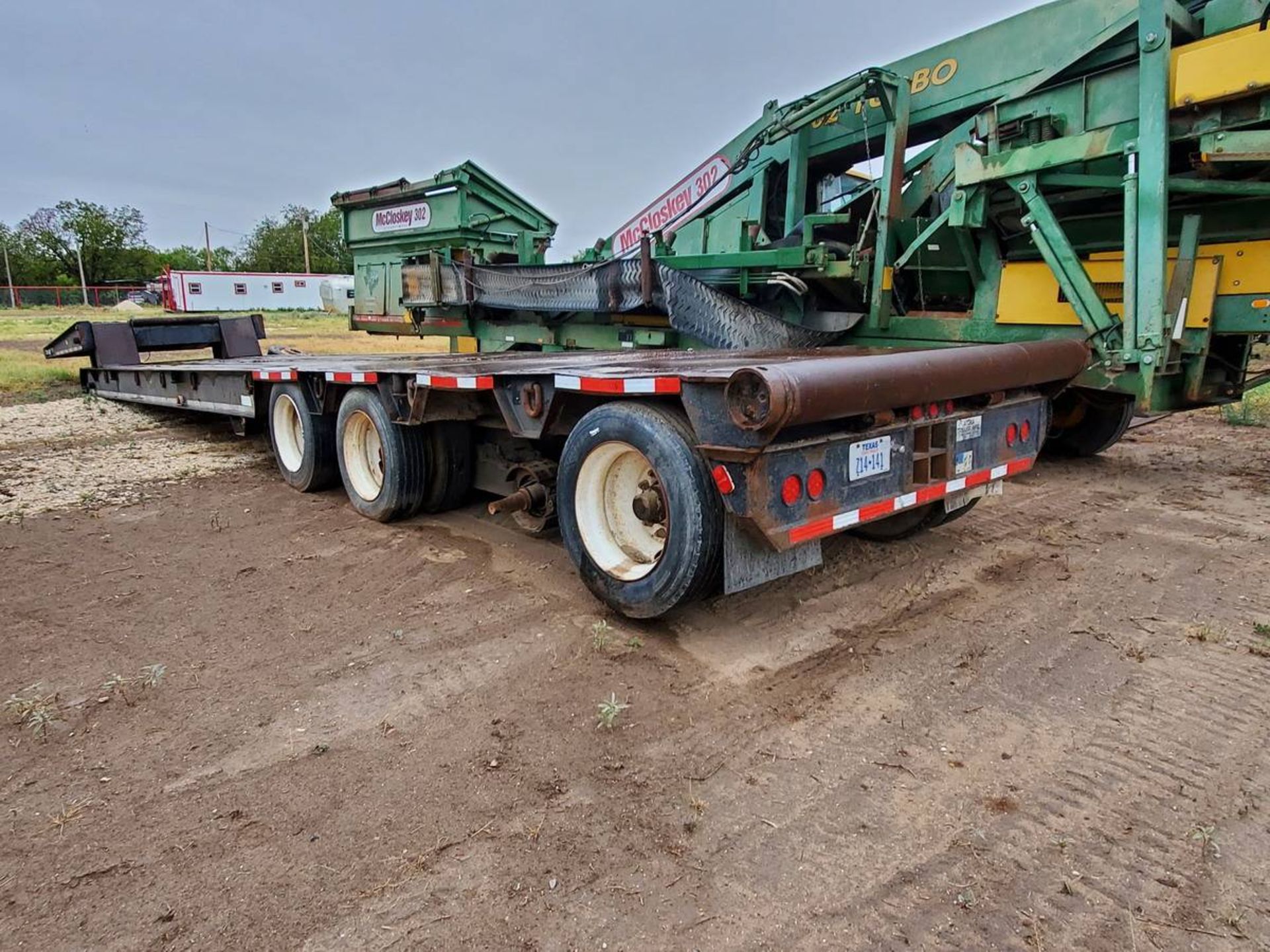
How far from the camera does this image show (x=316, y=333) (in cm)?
2733

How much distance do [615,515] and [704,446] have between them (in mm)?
872

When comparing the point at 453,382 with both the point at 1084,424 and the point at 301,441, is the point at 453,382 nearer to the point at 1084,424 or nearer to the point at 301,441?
the point at 301,441

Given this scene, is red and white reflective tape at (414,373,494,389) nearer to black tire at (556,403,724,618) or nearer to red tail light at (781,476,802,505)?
black tire at (556,403,724,618)

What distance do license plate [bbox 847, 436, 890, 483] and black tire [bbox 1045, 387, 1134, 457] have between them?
402 centimetres

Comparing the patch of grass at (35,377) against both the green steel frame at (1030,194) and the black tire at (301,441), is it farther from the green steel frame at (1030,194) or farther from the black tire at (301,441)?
the green steel frame at (1030,194)

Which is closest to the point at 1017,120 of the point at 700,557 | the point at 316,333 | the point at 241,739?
the point at 700,557

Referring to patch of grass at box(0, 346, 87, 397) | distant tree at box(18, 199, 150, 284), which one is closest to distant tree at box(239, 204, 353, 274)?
distant tree at box(18, 199, 150, 284)

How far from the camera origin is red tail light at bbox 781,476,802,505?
306cm

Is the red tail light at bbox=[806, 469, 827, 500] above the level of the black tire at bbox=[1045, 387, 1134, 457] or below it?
above

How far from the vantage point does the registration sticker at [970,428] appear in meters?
3.76

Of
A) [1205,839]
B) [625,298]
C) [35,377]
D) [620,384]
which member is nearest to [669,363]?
[620,384]

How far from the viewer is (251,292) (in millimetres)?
47969

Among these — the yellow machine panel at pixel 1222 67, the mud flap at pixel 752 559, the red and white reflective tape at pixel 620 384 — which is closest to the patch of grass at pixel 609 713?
the mud flap at pixel 752 559

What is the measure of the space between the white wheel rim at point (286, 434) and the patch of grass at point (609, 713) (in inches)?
173
